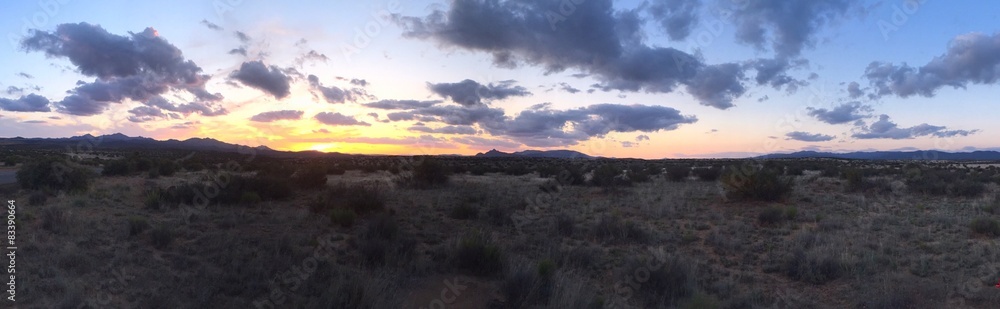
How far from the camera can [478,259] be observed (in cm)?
1023

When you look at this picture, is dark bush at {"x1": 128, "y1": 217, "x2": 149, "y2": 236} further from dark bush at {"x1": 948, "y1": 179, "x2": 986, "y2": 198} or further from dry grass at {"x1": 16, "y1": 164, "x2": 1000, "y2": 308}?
dark bush at {"x1": 948, "y1": 179, "x2": 986, "y2": 198}

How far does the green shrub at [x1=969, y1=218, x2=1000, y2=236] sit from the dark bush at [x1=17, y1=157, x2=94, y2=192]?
2656 cm

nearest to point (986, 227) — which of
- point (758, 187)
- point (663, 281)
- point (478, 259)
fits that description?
point (758, 187)

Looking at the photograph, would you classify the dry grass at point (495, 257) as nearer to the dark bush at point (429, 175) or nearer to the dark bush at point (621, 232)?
the dark bush at point (621, 232)

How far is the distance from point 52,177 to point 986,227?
2805cm

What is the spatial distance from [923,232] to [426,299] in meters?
13.2

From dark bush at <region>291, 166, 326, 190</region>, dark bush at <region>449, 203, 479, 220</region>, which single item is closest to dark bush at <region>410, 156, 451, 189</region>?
dark bush at <region>291, 166, 326, 190</region>

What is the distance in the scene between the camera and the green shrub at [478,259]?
10086mm

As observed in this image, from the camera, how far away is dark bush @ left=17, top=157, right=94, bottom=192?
61.3ft

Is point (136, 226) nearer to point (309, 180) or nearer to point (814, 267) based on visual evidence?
point (309, 180)

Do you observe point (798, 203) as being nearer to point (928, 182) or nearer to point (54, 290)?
point (928, 182)

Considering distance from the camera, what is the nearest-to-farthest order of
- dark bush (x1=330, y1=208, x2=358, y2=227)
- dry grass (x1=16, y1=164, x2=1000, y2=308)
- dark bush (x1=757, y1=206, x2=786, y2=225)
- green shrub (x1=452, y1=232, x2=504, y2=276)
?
dry grass (x1=16, y1=164, x2=1000, y2=308) → green shrub (x1=452, y1=232, x2=504, y2=276) → dark bush (x1=330, y1=208, x2=358, y2=227) → dark bush (x1=757, y1=206, x2=786, y2=225)

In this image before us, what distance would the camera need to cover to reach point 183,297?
7770 mm

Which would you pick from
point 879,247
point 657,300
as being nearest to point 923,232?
point 879,247
